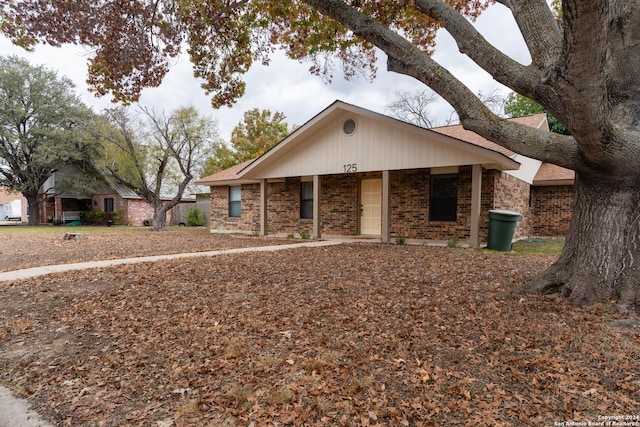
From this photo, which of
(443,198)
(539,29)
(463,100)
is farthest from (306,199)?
(539,29)

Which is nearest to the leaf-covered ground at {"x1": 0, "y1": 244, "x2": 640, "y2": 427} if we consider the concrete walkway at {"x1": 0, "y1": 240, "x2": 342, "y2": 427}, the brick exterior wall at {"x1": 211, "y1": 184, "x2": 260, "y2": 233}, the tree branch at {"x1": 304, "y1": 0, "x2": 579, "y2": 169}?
the concrete walkway at {"x1": 0, "y1": 240, "x2": 342, "y2": 427}

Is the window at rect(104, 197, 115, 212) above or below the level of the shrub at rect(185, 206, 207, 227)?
above

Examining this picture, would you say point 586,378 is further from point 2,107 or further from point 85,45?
point 2,107

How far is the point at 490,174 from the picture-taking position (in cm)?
1074

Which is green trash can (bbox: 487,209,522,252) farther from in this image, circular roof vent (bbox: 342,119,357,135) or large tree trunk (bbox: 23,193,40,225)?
large tree trunk (bbox: 23,193,40,225)

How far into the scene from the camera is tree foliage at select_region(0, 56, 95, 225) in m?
25.2

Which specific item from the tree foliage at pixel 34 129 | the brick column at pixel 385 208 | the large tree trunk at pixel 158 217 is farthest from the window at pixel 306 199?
the tree foliage at pixel 34 129

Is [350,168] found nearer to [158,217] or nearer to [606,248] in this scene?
[606,248]

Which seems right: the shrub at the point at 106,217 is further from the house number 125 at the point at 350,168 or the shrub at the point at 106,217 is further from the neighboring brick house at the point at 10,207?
the house number 125 at the point at 350,168

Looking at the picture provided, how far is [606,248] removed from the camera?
423 centimetres

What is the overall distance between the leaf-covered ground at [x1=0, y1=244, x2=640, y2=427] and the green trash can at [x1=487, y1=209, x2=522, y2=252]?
4607 mm

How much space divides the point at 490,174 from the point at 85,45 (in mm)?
10820

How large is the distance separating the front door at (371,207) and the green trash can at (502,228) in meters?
4.24

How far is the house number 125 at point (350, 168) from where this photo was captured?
12250 mm
